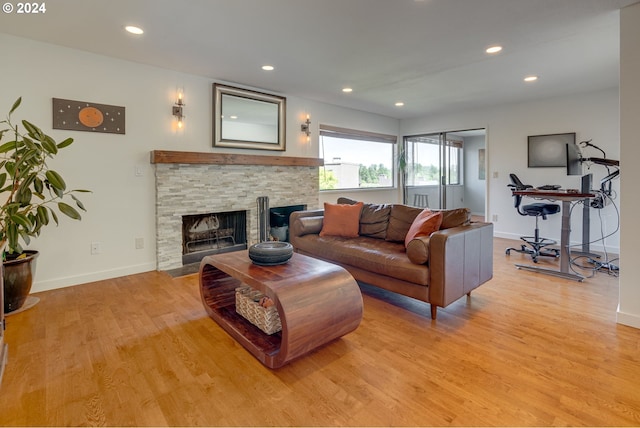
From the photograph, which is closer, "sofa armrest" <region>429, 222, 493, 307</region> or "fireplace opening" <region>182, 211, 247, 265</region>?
"sofa armrest" <region>429, 222, 493, 307</region>

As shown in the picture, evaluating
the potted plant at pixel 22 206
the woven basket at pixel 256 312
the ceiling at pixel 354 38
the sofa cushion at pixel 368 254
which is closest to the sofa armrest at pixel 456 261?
the sofa cushion at pixel 368 254

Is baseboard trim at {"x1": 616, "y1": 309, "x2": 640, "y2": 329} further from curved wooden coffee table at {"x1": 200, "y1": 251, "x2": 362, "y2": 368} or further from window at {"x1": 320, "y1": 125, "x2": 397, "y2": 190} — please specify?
window at {"x1": 320, "y1": 125, "x2": 397, "y2": 190}

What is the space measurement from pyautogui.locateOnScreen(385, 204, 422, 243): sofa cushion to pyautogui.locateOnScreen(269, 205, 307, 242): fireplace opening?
6.59 ft

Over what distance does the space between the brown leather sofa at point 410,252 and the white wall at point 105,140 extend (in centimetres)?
182

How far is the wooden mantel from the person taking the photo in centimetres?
363

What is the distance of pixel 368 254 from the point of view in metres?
2.81

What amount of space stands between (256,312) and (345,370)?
0.68 metres

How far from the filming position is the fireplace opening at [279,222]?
15.8 ft

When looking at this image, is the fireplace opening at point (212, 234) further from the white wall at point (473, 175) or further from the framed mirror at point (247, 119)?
the white wall at point (473, 175)

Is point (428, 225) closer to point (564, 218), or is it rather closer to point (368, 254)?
point (368, 254)

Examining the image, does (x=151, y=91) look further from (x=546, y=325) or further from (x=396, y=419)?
(x=546, y=325)

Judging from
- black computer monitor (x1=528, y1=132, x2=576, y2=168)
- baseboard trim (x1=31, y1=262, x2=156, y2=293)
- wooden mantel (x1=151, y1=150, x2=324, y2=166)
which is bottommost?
baseboard trim (x1=31, y1=262, x2=156, y2=293)

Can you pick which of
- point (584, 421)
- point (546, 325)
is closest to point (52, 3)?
point (584, 421)

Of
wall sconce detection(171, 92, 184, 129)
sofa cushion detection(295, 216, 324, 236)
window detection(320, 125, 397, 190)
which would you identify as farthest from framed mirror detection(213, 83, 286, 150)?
sofa cushion detection(295, 216, 324, 236)
